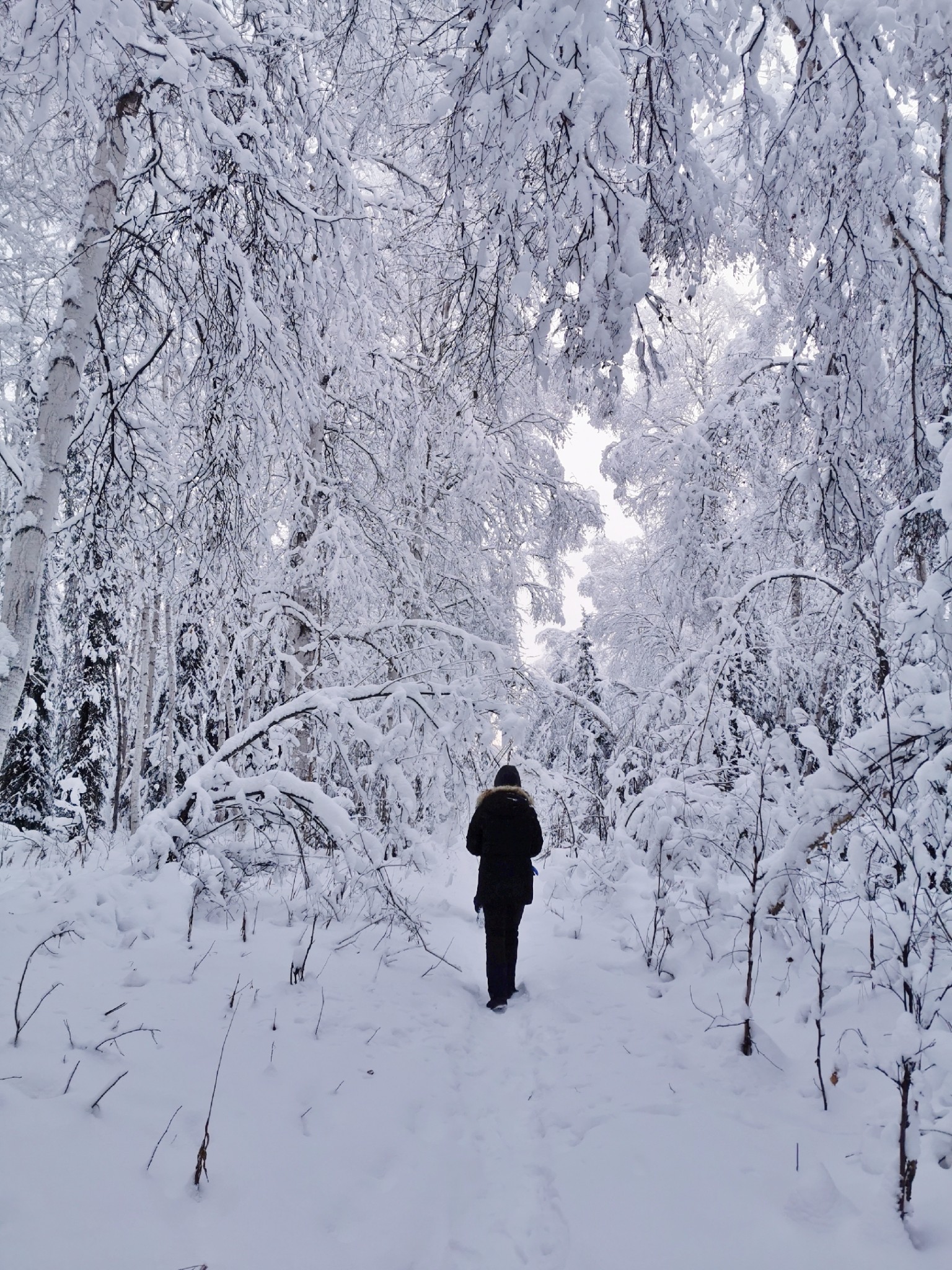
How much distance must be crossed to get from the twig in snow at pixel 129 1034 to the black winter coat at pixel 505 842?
8.34 feet

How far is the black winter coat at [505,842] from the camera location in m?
4.93

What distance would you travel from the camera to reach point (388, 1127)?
8.94ft

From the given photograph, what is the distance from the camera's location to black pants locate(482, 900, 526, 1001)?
4.58m

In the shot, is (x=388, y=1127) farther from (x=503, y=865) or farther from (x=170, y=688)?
(x=170, y=688)

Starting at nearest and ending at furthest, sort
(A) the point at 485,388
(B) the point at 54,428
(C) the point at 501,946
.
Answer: (A) the point at 485,388 → (B) the point at 54,428 → (C) the point at 501,946

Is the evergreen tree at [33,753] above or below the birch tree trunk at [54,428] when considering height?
below

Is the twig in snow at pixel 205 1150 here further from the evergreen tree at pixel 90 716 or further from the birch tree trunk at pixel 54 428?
the evergreen tree at pixel 90 716

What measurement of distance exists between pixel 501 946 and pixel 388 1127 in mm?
1986

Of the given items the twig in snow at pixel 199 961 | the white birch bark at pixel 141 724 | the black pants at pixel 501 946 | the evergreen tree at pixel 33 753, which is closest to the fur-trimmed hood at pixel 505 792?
the black pants at pixel 501 946

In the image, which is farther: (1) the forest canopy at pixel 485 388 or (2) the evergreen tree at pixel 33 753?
(2) the evergreen tree at pixel 33 753

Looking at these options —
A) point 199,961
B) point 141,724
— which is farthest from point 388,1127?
point 141,724

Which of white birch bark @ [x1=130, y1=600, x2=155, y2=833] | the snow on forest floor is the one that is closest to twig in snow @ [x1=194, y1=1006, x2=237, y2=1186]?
the snow on forest floor

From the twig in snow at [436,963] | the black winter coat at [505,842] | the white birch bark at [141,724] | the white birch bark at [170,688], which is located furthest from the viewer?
the white birch bark at [141,724]

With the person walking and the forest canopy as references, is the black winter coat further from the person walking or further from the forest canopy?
the forest canopy
